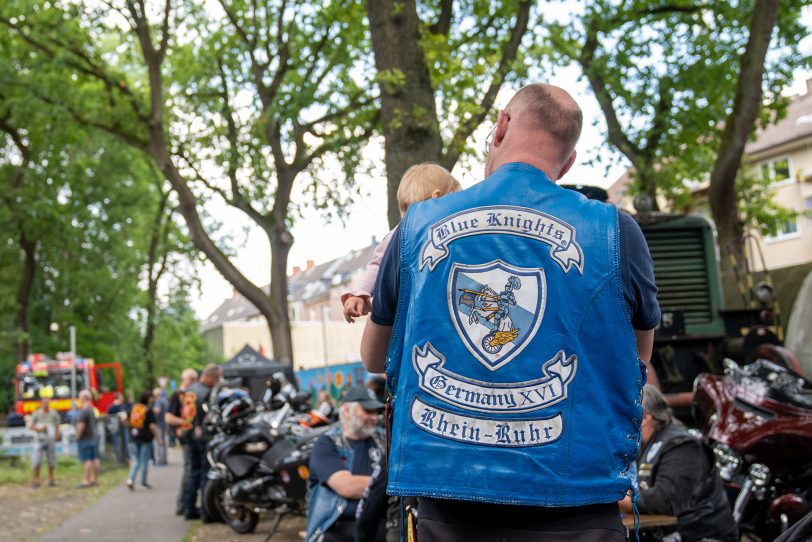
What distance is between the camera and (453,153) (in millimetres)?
10000

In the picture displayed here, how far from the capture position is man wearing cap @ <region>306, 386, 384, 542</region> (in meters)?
6.30

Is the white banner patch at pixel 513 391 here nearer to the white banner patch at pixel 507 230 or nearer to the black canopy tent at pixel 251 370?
the white banner patch at pixel 507 230

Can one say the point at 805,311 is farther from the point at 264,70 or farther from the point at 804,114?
the point at 804,114

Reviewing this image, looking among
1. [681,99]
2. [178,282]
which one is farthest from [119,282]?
[681,99]

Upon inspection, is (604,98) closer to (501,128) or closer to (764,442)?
(764,442)

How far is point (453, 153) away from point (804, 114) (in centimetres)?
4530

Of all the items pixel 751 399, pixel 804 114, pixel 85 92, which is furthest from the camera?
pixel 804 114

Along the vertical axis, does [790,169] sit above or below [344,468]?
above

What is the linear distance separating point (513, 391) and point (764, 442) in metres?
4.02

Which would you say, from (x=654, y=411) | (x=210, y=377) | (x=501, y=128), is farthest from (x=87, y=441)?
(x=501, y=128)

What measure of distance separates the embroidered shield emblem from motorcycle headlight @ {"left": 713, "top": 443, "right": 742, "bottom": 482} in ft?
13.5

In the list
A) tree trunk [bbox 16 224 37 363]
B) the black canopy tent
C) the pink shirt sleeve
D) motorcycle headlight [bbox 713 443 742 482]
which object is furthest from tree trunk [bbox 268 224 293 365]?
the pink shirt sleeve

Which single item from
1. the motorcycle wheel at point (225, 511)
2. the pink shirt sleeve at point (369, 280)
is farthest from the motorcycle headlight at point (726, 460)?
the motorcycle wheel at point (225, 511)

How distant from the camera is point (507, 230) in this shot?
238 centimetres
